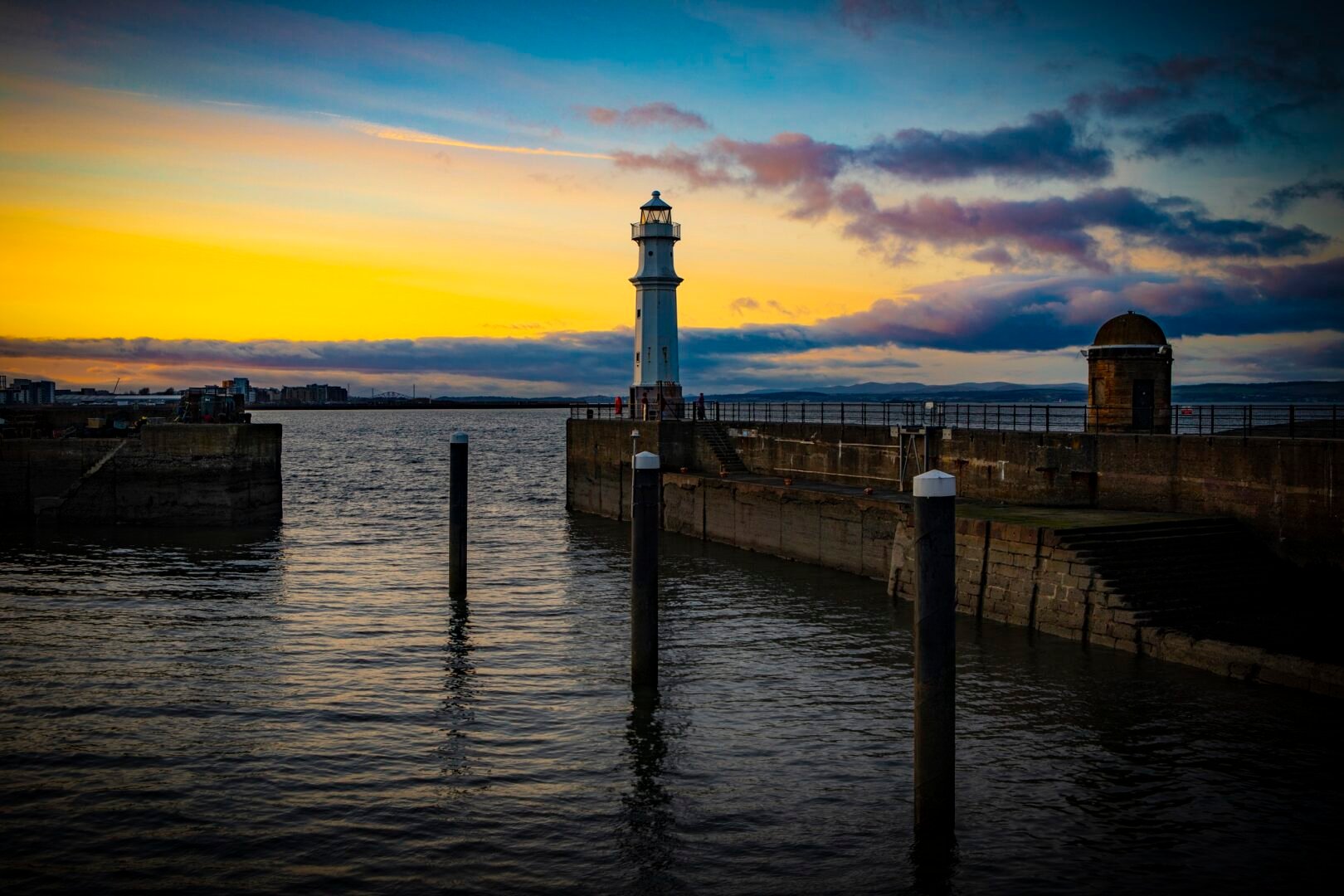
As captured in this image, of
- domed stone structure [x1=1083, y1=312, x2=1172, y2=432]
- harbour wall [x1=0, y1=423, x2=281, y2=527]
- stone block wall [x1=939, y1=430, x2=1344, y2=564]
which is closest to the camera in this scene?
stone block wall [x1=939, y1=430, x2=1344, y2=564]

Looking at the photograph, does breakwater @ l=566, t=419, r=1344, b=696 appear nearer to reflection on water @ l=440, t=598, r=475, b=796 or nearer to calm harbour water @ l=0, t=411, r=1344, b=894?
calm harbour water @ l=0, t=411, r=1344, b=894

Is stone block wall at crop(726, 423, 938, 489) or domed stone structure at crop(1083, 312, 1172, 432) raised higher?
domed stone structure at crop(1083, 312, 1172, 432)

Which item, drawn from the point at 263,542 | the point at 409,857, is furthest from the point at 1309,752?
the point at 263,542

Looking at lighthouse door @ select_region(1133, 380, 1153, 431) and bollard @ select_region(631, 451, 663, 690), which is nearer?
bollard @ select_region(631, 451, 663, 690)

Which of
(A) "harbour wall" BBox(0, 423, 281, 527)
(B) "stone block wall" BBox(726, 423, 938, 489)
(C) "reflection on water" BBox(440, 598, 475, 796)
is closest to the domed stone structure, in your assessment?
(B) "stone block wall" BBox(726, 423, 938, 489)

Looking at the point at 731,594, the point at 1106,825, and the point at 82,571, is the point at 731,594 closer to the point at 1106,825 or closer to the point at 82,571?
the point at 1106,825

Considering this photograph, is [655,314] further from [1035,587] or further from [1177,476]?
[1035,587]

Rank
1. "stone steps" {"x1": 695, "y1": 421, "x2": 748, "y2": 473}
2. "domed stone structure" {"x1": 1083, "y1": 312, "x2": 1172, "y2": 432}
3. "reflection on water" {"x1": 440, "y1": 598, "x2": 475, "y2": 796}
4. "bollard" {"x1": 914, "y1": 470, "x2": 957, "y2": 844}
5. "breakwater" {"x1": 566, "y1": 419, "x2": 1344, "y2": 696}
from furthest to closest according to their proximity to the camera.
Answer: "stone steps" {"x1": 695, "y1": 421, "x2": 748, "y2": 473} < "domed stone structure" {"x1": 1083, "y1": 312, "x2": 1172, "y2": 432} < "breakwater" {"x1": 566, "y1": 419, "x2": 1344, "y2": 696} < "reflection on water" {"x1": 440, "y1": 598, "x2": 475, "y2": 796} < "bollard" {"x1": 914, "y1": 470, "x2": 957, "y2": 844}

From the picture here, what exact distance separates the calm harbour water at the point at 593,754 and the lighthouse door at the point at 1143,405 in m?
9.79

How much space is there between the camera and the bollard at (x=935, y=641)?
10648 mm

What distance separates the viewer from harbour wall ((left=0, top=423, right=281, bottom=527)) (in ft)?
122

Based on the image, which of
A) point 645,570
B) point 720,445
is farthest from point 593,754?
point 720,445

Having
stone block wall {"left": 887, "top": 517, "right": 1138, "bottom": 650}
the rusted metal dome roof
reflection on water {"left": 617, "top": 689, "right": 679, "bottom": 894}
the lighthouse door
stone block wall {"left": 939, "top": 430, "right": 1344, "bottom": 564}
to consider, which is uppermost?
the rusted metal dome roof

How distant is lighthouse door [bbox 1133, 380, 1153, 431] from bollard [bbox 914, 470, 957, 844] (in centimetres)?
2036
